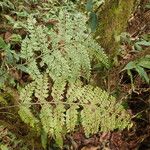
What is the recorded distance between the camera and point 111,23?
272 cm

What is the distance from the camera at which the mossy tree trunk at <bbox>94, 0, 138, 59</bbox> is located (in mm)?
2717

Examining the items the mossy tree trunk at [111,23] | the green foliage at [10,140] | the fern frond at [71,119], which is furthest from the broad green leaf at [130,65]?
the fern frond at [71,119]

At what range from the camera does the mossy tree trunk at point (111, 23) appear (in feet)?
8.91

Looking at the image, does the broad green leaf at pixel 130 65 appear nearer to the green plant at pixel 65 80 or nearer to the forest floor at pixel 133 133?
the forest floor at pixel 133 133

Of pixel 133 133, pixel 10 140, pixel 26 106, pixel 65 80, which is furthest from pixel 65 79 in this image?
pixel 133 133

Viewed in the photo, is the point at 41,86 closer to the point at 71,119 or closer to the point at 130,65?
the point at 71,119

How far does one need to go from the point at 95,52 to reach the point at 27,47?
314mm

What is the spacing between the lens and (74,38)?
173cm

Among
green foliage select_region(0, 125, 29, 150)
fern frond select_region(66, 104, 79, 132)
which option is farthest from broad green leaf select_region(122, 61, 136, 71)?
fern frond select_region(66, 104, 79, 132)

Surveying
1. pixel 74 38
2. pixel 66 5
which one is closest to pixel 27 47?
pixel 74 38

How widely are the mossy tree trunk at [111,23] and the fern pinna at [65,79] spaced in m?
0.98

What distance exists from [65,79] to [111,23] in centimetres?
115

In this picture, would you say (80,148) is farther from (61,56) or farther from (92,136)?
(61,56)

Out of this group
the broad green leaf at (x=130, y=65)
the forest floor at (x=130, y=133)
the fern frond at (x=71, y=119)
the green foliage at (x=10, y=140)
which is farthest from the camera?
the broad green leaf at (x=130, y=65)
